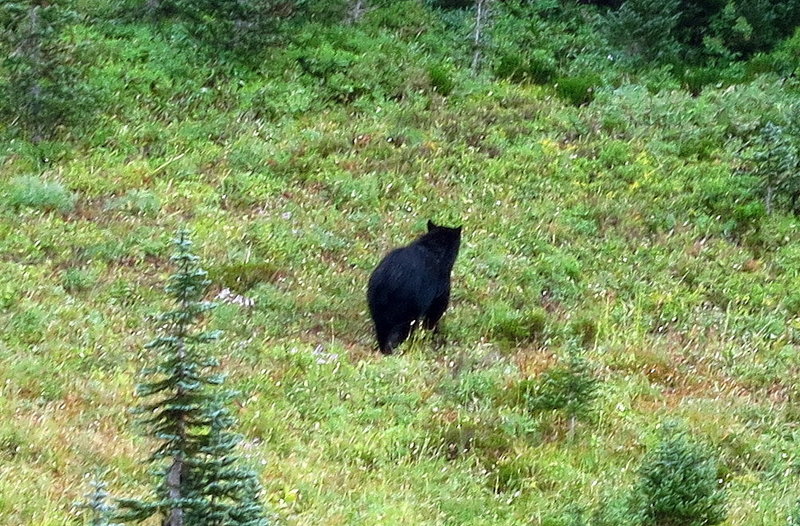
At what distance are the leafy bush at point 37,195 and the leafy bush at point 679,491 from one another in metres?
7.78

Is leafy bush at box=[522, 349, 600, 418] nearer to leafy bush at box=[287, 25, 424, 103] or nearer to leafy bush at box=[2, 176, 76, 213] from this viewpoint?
leafy bush at box=[2, 176, 76, 213]

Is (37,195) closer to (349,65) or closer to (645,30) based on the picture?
(349,65)

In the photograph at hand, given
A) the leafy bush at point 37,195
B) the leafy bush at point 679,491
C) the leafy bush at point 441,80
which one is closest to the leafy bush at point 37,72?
the leafy bush at point 37,195

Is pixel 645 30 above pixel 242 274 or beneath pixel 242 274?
above

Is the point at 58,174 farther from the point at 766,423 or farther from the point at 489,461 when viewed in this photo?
the point at 766,423

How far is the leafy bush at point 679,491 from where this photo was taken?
588 centimetres

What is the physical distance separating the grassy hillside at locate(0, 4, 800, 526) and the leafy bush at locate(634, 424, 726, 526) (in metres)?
0.21

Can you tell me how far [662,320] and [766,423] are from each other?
2.41 meters

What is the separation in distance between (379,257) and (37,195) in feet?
13.0

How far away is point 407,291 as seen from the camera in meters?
9.44

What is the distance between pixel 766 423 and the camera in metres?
8.51

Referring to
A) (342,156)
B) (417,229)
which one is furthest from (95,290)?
(342,156)

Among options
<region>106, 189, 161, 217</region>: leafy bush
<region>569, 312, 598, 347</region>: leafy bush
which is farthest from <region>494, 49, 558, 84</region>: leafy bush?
<region>106, 189, 161, 217</region>: leafy bush

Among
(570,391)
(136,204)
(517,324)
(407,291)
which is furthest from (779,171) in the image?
(136,204)
